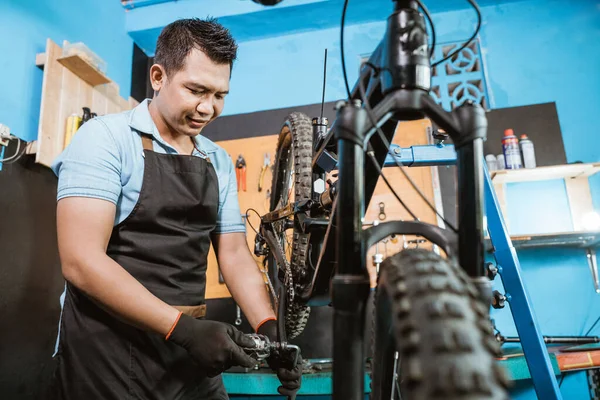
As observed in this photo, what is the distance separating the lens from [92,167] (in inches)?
35.0

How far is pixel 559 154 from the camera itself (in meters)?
2.20

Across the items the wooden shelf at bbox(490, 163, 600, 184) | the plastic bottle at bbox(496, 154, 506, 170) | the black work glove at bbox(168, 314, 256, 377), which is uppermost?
the plastic bottle at bbox(496, 154, 506, 170)

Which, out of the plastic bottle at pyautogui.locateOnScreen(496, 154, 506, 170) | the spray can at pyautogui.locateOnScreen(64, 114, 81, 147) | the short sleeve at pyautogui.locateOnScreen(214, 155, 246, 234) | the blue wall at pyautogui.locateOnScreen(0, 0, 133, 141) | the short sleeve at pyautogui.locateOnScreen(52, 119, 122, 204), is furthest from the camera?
the plastic bottle at pyautogui.locateOnScreen(496, 154, 506, 170)

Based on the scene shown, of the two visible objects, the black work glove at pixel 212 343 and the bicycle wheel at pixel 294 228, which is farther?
the bicycle wheel at pixel 294 228

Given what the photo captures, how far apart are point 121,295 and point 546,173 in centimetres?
210

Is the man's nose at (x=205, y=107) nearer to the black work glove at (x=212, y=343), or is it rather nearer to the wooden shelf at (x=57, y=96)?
the black work glove at (x=212, y=343)

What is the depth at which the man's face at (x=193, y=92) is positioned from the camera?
1.01 m

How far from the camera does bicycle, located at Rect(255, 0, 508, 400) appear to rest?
0.32 m

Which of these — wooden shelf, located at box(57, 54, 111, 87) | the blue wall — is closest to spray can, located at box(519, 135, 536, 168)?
wooden shelf, located at box(57, 54, 111, 87)

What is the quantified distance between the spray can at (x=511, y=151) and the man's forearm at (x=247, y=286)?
1573 mm

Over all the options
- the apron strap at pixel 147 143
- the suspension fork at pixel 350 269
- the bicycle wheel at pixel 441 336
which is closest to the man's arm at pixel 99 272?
the apron strap at pixel 147 143

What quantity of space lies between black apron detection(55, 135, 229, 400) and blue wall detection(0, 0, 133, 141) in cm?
114

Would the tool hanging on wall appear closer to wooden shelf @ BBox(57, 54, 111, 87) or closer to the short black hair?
wooden shelf @ BBox(57, 54, 111, 87)

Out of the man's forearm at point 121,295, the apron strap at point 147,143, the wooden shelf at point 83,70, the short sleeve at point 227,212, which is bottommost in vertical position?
the man's forearm at point 121,295
